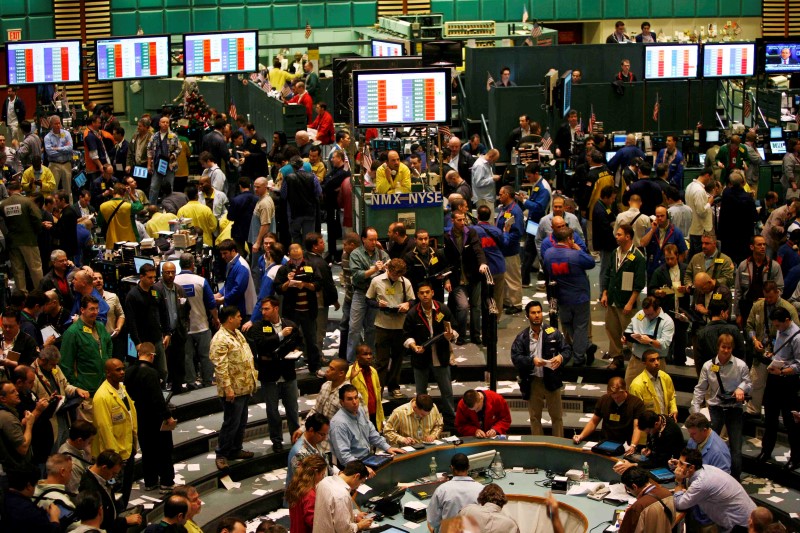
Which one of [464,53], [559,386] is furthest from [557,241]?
[464,53]

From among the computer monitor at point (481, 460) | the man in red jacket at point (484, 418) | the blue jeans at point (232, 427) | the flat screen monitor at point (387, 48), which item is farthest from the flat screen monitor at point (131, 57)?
the computer monitor at point (481, 460)

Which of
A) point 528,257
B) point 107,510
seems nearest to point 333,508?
point 107,510

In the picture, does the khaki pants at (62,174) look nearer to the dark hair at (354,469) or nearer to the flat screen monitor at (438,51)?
the flat screen monitor at (438,51)

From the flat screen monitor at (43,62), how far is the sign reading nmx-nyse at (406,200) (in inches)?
339

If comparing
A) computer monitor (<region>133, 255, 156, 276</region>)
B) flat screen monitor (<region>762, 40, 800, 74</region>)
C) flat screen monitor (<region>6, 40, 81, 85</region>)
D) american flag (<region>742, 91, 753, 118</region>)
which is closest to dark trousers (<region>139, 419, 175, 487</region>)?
computer monitor (<region>133, 255, 156, 276</region>)

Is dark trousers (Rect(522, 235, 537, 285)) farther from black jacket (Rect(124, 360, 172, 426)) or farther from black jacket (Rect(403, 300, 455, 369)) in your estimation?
black jacket (Rect(124, 360, 172, 426))

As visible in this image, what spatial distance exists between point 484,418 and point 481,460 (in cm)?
72

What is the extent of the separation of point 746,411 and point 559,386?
195cm

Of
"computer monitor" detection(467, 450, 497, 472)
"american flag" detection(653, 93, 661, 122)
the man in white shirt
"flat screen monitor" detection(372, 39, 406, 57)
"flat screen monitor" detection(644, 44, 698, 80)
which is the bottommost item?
"computer monitor" detection(467, 450, 497, 472)

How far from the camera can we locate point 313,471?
9297 millimetres

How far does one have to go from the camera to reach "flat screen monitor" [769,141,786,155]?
1969 cm

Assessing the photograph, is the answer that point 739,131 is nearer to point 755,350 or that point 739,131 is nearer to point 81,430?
point 755,350

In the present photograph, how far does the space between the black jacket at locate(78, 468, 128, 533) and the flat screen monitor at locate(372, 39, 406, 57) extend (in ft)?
46.6

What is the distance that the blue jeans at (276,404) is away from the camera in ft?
39.4
